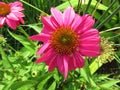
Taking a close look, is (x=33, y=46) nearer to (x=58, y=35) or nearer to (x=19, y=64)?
(x=19, y=64)

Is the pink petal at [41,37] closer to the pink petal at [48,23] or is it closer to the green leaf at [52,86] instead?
the pink petal at [48,23]

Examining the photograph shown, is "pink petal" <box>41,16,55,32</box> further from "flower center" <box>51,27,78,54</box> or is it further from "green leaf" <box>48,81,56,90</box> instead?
"green leaf" <box>48,81,56,90</box>

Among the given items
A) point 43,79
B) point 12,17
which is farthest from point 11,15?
point 43,79

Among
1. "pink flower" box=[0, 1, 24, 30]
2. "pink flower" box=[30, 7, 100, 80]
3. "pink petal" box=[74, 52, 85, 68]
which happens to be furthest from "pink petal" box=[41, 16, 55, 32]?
"pink flower" box=[0, 1, 24, 30]

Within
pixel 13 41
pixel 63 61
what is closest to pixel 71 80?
pixel 63 61

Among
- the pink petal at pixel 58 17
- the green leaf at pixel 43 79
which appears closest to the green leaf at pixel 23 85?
the green leaf at pixel 43 79

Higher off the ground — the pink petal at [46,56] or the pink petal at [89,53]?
the pink petal at [46,56]

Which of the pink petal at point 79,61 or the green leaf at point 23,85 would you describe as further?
the green leaf at point 23,85
